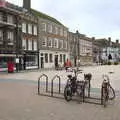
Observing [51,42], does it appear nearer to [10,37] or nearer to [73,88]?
[10,37]

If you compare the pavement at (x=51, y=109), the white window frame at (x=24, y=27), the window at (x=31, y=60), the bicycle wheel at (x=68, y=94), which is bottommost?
the pavement at (x=51, y=109)

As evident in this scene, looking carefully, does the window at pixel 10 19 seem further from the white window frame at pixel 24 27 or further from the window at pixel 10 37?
the white window frame at pixel 24 27

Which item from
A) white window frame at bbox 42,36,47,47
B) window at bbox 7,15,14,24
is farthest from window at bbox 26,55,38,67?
window at bbox 7,15,14,24

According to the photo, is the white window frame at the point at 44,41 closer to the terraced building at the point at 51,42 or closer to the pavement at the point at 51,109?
the terraced building at the point at 51,42

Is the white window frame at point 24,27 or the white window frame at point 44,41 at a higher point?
the white window frame at point 24,27

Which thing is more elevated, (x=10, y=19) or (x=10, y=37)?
(x=10, y=19)

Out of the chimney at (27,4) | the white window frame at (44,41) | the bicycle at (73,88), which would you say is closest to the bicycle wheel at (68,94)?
the bicycle at (73,88)

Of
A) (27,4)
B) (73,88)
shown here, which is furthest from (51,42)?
(73,88)

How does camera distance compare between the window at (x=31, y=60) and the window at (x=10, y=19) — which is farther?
the window at (x=31, y=60)

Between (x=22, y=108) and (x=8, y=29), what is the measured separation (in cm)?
3035

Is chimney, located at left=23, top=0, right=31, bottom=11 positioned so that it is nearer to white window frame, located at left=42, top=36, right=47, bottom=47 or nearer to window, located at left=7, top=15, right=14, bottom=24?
white window frame, located at left=42, top=36, right=47, bottom=47

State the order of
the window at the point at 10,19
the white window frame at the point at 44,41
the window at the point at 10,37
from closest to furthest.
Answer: the window at the point at 10,37 < the window at the point at 10,19 < the white window frame at the point at 44,41

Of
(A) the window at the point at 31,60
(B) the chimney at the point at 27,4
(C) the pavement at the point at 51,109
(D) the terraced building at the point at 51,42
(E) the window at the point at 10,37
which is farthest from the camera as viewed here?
(D) the terraced building at the point at 51,42

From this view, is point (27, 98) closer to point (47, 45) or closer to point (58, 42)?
point (47, 45)
